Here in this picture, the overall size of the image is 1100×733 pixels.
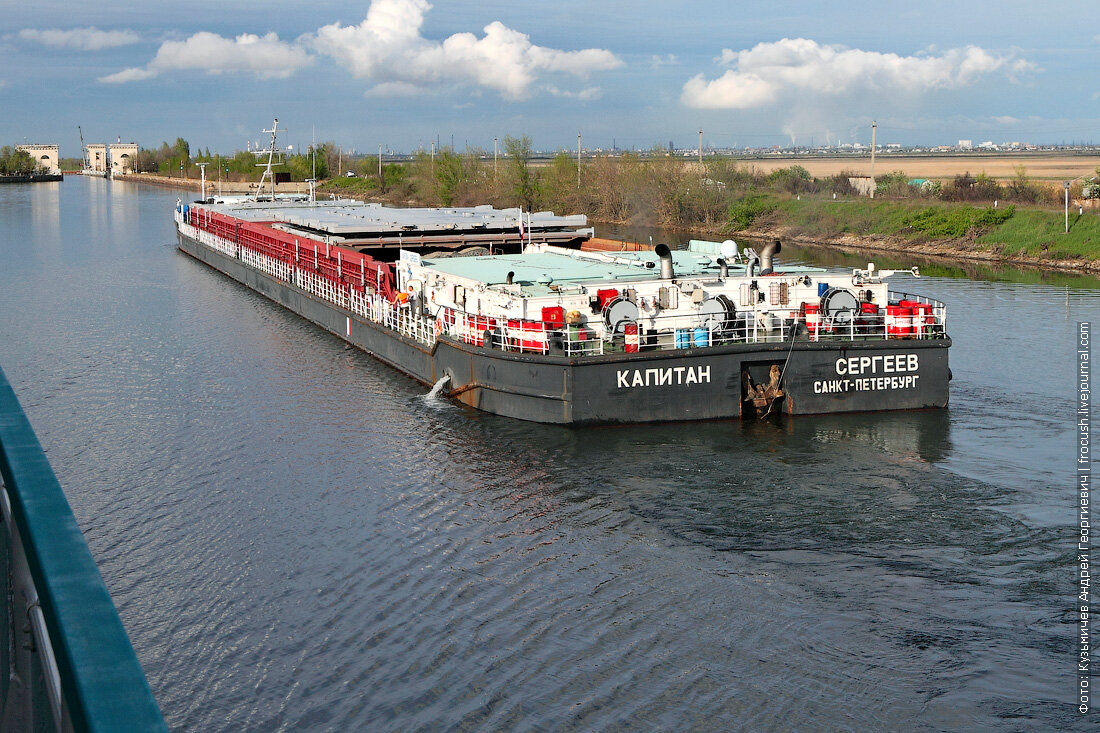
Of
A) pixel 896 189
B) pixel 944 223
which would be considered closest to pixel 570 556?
pixel 944 223

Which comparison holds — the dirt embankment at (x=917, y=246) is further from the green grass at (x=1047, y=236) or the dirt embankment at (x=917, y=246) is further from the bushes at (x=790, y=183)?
the bushes at (x=790, y=183)

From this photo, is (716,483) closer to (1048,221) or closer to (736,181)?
(1048,221)

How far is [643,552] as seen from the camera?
60.0ft

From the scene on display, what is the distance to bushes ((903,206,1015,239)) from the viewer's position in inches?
2697

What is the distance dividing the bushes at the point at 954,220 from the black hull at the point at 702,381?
4666 cm

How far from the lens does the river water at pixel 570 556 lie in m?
13.5

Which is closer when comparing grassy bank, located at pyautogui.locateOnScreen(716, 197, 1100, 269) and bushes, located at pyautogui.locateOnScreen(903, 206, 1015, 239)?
grassy bank, located at pyautogui.locateOnScreen(716, 197, 1100, 269)

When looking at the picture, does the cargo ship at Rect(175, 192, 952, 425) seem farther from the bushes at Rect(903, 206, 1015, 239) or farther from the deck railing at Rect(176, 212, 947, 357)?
the bushes at Rect(903, 206, 1015, 239)

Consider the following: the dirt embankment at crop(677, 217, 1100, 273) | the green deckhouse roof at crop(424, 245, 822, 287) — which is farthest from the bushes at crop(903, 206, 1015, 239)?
the green deckhouse roof at crop(424, 245, 822, 287)

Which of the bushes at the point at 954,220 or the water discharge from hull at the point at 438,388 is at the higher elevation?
the bushes at the point at 954,220

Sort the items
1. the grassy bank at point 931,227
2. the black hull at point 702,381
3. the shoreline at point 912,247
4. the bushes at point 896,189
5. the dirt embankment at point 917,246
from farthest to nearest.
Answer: the bushes at point 896,189 < the grassy bank at point 931,227 < the dirt embankment at point 917,246 < the shoreline at point 912,247 < the black hull at point 702,381

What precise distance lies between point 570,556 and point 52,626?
51.4 feet

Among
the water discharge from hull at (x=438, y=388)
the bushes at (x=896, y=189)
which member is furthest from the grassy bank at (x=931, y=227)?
the water discharge from hull at (x=438, y=388)

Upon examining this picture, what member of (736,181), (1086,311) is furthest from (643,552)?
(736,181)
